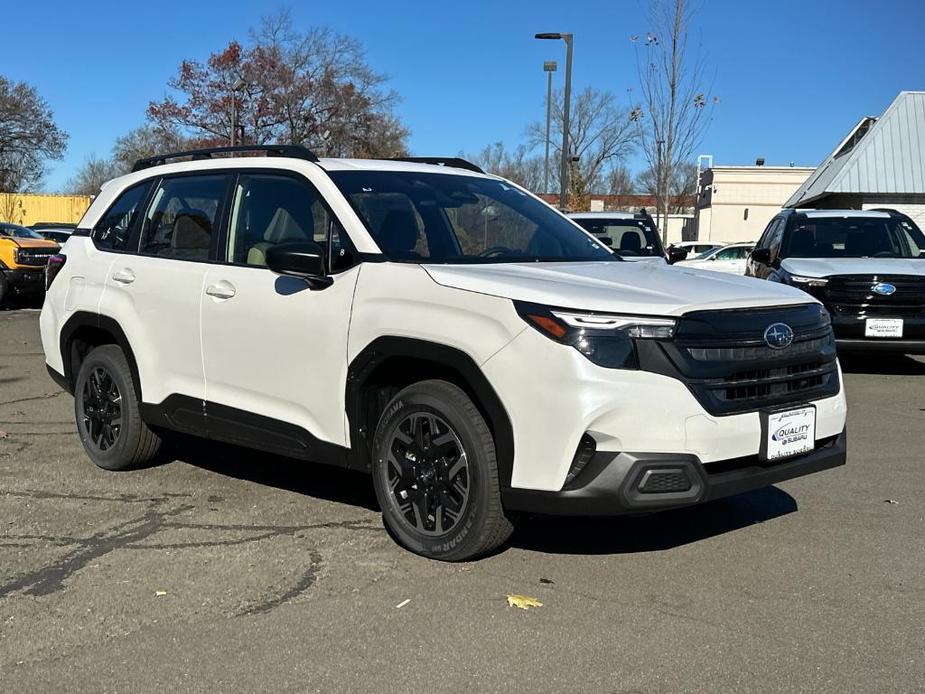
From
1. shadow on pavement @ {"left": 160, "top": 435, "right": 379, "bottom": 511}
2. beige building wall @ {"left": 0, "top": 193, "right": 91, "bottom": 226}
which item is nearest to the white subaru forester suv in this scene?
shadow on pavement @ {"left": 160, "top": 435, "right": 379, "bottom": 511}

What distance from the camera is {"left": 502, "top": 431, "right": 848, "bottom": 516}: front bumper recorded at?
3.73m

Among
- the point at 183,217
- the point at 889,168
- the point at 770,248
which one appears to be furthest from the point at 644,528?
the point at 889,168

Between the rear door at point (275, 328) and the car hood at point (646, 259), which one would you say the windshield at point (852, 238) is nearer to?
the car hood at point (646, 259)

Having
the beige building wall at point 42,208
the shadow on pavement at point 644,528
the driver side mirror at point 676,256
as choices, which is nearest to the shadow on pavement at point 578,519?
the shadow on pavement at point 644,528

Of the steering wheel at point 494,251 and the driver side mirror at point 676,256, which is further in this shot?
the driver side mirror at point 676,256

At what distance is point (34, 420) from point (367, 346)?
14.5 feet

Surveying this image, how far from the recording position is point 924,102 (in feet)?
90.4

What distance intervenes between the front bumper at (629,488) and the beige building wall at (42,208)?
187ft

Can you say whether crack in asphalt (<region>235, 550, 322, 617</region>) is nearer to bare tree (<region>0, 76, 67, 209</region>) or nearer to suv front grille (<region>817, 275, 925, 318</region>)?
suv front grille (<region>817, 275, 925, 318</region>)

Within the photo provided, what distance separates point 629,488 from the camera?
3.74m

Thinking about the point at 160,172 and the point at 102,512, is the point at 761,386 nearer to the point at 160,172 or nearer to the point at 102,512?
the point at 102,512

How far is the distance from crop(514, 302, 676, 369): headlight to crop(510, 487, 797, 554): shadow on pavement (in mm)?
1187

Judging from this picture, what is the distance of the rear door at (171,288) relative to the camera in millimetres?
5289

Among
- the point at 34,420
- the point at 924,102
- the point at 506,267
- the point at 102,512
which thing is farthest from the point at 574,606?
the point at 924,102
